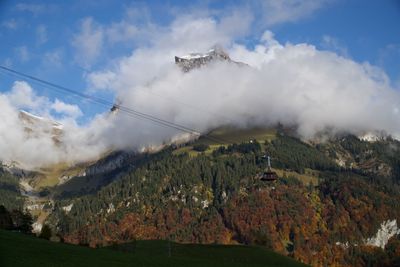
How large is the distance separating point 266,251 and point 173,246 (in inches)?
1058

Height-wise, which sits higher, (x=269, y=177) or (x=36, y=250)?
(x=269, y=177)

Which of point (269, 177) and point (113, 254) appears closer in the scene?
point (269, 177)

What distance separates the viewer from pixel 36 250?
214 ft

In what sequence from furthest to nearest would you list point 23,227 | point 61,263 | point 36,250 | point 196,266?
1. point 23,227
2. point 196,266
3. point 36,250
4. point 61,263

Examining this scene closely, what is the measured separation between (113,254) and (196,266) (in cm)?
1421

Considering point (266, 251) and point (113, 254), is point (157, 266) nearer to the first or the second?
point (113, 254)

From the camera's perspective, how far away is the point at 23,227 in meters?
149

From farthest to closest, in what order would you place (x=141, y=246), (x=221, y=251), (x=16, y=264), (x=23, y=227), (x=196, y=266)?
(x=23, y=227)
(x=141, y=246)
(x=221, y=251)
(x=196, y=266)
(x=16, y=264)

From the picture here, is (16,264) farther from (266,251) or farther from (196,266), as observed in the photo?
(266,251)

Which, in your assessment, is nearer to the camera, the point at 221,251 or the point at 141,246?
the point at 221,251

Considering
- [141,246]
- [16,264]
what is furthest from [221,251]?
[16,264]

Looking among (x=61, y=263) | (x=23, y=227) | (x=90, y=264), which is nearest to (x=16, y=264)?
(x=61, y=263)

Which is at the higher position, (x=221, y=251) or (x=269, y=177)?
(x=269, y=177)

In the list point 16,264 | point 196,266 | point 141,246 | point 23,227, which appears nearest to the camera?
point 16,264
